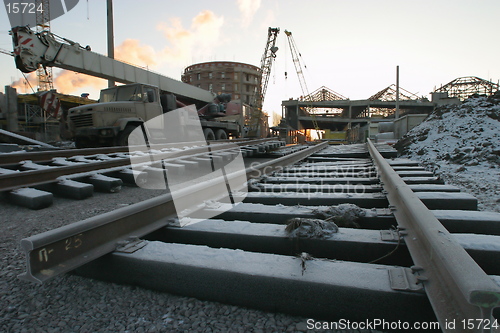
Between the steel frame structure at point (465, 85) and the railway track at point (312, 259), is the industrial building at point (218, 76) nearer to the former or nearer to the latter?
the steel frame structure at point (465, 85)

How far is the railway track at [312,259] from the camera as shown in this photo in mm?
949

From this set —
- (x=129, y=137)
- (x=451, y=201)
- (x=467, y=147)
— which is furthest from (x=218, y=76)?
(x=451, y=201)

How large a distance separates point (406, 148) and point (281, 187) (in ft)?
20.5

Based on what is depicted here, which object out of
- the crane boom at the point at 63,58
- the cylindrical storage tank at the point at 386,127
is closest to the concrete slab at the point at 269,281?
the crane boom at the point at 63,58

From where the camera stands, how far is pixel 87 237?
1405 millimetres

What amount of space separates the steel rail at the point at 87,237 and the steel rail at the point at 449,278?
1.33 m

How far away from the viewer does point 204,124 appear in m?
12.9

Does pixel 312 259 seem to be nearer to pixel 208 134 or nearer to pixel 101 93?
pixel 101 93

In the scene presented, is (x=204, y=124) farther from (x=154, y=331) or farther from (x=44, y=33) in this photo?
(x=154, y=331)

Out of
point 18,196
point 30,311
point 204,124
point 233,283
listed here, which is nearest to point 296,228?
point 233,283

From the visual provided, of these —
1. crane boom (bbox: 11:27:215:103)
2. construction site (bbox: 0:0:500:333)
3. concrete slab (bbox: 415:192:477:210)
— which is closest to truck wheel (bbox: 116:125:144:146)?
crane boom (bbox: 11:27:215:103)

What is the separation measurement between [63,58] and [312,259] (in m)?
9.84

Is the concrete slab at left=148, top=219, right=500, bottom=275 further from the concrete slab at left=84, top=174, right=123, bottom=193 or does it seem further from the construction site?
the concrete slab at left=84, top=174, right=123, bottom=193

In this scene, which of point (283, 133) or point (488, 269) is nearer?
point (488, 269)
